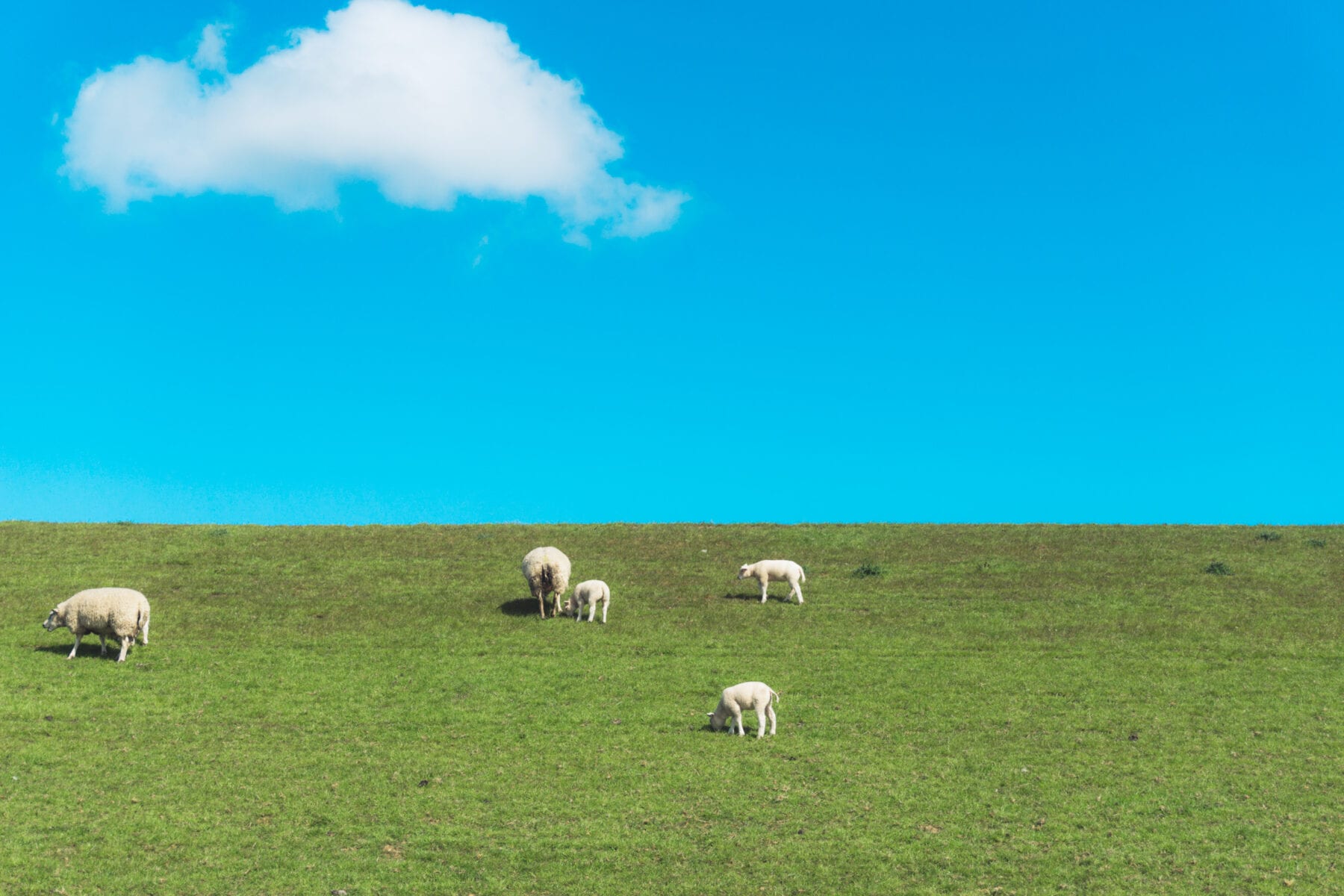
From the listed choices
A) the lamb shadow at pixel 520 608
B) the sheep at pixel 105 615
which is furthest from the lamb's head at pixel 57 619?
the lamb shadow at pixel 520 608

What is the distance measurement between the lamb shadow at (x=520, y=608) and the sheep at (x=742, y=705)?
12.5m

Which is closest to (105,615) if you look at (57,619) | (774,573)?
(57,619)

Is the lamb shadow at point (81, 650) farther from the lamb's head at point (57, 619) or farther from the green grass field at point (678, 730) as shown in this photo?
the lamb's head at point (57, 619)

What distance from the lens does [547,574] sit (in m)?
33.3

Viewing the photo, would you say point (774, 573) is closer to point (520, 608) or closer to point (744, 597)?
point (744, 597)

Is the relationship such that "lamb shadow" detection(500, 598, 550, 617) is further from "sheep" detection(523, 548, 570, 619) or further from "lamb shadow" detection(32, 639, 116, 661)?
"lamb shadow" detection(32, 639, 116, 661)

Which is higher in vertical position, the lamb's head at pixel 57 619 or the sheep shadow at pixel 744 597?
the sheep shadow at pixel 744 597

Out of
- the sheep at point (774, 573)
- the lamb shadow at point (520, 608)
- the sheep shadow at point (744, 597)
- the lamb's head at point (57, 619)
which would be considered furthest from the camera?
the sheep shadow at point (744, 597)

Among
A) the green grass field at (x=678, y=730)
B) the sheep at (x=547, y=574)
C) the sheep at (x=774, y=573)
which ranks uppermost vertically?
the sheep at (x=774, y=573)

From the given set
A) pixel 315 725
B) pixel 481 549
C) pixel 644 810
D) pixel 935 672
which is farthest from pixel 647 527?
pixel 644 810

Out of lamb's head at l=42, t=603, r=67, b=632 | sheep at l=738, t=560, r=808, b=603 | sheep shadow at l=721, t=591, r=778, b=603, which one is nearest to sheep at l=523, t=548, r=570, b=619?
sheep shadow at l=721, t=591, r=778, b=603

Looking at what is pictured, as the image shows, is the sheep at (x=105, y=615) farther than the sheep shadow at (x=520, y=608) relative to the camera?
No

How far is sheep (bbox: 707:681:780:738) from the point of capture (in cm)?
2203

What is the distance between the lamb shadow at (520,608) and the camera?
33688mm
